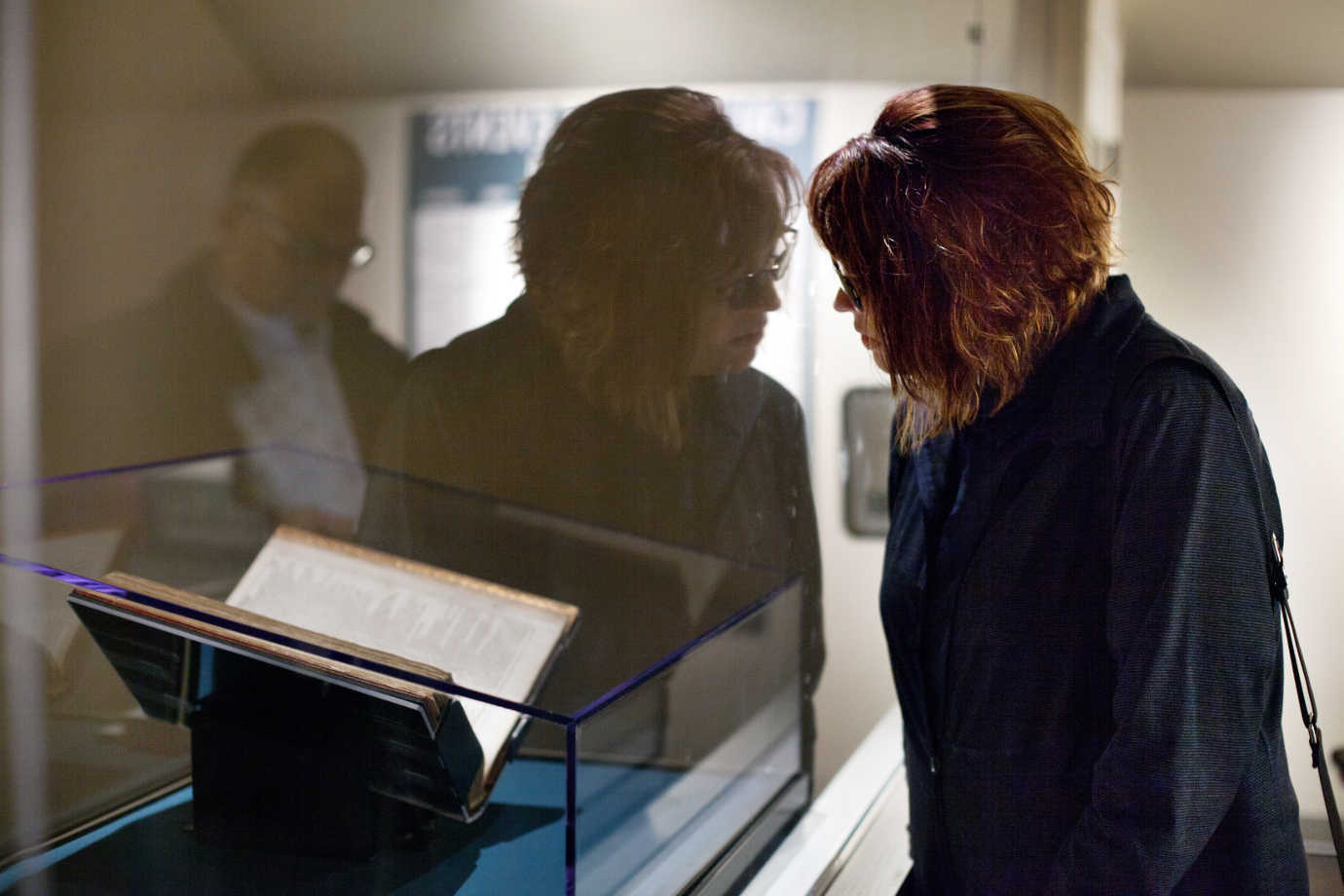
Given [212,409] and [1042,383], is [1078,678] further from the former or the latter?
[212,409]

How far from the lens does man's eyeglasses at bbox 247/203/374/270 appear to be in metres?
1.13

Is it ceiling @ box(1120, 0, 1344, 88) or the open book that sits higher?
ceiling @ box(1120, 0, 1344, 88)

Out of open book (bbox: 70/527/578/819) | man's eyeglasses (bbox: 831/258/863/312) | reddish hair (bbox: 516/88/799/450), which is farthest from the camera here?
reddish hair (bbox: 516/88/799/450)

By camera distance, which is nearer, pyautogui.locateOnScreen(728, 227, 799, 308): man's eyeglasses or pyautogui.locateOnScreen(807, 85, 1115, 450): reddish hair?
pyautogui.locateOnScreen(807, 85, 1115, 450): reddish hair

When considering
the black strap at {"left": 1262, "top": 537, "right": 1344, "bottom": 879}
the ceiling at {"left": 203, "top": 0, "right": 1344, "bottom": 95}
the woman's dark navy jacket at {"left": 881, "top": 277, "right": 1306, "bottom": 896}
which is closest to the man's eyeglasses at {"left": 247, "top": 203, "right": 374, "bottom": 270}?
the ceiling at {"left": 203, "top": 0, "right": 1344, "bottom": 95}

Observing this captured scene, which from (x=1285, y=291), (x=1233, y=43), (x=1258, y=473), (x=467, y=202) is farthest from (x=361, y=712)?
(x=1233, y=43)

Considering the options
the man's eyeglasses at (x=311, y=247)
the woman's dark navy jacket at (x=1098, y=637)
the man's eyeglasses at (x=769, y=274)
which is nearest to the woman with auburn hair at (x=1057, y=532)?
the woman's dark navy jacket at (x=1098, y=637)

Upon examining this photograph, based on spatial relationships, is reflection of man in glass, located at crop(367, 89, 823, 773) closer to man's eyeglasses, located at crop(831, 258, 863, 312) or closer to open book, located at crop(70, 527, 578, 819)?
open book, located at crop(70, 527, 578, 819)

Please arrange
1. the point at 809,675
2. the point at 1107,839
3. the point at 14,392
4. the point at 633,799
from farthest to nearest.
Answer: the point at 809,675
the point at 14,392
the point at 633,799
the point at 1107,839

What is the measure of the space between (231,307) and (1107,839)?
0.94 m

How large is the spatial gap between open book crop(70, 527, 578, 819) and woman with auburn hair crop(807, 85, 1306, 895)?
0.37 m

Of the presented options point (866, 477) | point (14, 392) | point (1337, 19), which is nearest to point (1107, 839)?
point (866, 477)

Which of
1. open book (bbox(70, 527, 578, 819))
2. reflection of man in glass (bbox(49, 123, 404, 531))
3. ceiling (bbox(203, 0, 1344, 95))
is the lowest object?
open book (bbox(70, 527, 578, 819))

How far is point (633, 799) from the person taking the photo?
3.59ft
